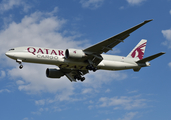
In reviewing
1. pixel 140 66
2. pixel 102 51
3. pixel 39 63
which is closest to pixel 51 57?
pixel 39 63

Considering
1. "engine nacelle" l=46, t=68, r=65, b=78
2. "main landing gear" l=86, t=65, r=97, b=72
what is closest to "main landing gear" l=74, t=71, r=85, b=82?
"engine nacelle" l=46, t=68, r=65, b=78

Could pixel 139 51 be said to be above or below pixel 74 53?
above

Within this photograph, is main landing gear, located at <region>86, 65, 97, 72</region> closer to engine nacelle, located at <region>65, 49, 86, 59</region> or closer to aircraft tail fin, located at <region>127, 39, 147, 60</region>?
engine nacelle, located at <region>65, 49, 86, 59</region>

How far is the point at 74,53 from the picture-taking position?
36.4 metres

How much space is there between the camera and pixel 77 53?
3662 cm

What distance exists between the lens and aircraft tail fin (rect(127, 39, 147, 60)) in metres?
44.2

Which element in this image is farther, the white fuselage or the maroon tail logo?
the maroon tail logo

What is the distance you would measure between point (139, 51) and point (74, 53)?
13864 mm

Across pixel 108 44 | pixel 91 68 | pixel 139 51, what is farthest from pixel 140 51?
pixel 91 68

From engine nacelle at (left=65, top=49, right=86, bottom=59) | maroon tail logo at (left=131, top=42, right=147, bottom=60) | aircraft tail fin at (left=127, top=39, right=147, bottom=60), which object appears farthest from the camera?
maroon tail logo at (left=131, top=42, right=147, bottom=60)

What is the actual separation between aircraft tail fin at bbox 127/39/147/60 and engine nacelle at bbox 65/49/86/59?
10363mm

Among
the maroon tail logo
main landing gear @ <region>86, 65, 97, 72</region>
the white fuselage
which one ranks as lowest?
main landing gear @ <region>86, 65, 97, 72</region>

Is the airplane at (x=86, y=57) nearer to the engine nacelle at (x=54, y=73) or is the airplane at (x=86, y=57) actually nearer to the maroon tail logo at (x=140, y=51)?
the maroon tail logo at (x=140, y=51)

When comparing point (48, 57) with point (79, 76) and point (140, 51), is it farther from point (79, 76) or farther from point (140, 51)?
point (140, 51)
